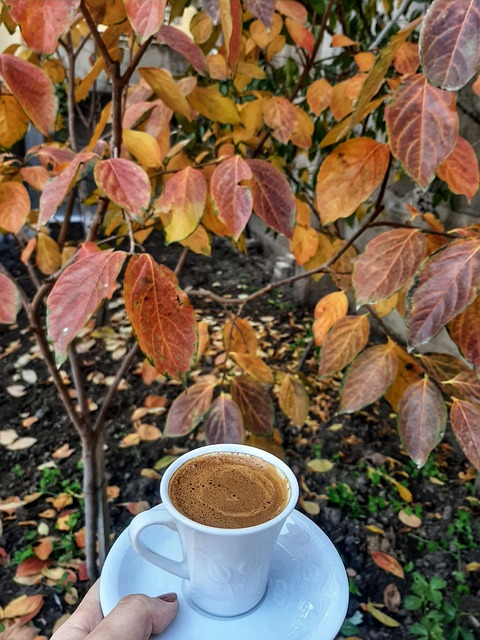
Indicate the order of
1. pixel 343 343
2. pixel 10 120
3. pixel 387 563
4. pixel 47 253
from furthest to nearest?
pixel 387 563 < pixel 47 253 < pixel 343 343 < pixel 10 120

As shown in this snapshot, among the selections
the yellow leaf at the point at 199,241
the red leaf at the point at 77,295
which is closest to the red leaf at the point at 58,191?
the red leaf at the point at 77,295

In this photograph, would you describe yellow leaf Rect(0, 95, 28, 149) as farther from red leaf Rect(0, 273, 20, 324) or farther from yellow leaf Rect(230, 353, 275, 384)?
yellow leaf Rect(230, 353, 275, 384)

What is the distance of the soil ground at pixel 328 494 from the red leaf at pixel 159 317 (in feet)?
2.65

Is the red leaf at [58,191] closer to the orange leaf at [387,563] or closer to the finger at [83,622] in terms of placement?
the finger at [83,622]

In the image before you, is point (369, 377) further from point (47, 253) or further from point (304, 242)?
point (47, 253)

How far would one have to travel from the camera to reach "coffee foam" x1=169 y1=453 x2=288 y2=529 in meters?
0.65

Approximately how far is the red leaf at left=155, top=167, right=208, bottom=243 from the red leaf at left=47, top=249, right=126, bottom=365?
184mm

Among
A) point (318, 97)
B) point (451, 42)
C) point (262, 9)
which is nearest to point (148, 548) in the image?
point (451, 42)

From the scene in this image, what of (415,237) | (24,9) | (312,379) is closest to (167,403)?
(312,379)

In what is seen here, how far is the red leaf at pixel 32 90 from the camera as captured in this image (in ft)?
2.27

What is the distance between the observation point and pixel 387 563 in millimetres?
1411

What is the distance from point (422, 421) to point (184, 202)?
0.52 metres

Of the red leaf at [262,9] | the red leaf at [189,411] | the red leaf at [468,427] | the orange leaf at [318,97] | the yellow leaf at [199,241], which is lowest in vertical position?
the red leaf at [189,411]

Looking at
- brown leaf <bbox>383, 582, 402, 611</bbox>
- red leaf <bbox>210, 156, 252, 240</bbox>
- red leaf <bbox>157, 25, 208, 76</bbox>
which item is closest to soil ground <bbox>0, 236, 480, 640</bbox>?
brown leaf <bbox>383, 582, 402, 611</bbox>
